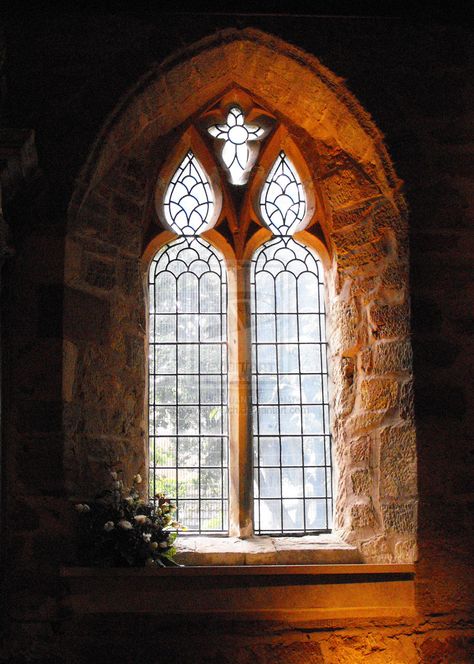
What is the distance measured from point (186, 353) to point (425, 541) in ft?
6.31

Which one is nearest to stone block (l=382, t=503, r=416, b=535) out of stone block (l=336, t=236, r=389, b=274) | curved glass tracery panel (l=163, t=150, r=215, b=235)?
stone block (l=336, t=236, r=389, b=274)

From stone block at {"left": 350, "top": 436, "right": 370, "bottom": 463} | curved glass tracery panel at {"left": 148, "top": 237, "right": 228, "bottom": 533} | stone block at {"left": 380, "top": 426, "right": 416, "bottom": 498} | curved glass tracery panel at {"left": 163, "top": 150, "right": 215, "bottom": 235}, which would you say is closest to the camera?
stone block at {"left": 380, "top": 426, "right": 416, "bottom": 498}

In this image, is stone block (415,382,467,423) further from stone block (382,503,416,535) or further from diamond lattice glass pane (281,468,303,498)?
diamond lattice glass pane (281,468,303,498)

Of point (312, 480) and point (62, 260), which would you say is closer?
point (62, 260)

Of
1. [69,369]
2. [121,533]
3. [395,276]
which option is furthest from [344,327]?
[121,533]

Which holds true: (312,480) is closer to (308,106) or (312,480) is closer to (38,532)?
(38,532)

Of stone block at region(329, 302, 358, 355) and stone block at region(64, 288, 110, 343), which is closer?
stone block at region(64, 288, 110, 343)

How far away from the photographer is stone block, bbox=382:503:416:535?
5.18 metres

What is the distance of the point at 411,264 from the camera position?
541cm

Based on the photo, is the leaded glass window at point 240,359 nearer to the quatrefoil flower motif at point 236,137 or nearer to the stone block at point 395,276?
the quatrefoil flower motif at point 236,137

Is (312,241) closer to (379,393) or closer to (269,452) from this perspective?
(379,393)

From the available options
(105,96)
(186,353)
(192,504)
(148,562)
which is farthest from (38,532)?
(105,96)

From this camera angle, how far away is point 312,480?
236 inches

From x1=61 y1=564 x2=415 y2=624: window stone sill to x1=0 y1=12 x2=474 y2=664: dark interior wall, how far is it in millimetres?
89
